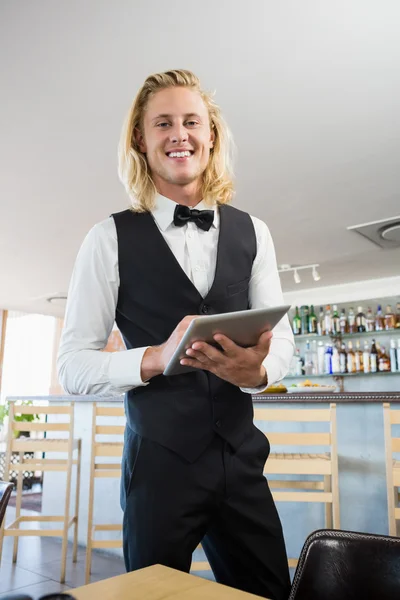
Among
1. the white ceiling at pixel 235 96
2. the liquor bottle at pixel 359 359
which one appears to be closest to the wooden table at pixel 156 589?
the white ceiling at pixel 235 96

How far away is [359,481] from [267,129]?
211cm

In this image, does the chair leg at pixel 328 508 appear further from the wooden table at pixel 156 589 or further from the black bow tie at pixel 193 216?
the wooden table at pixel 156 589

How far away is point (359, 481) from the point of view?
2.56 m

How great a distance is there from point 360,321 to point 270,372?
18.5 feet

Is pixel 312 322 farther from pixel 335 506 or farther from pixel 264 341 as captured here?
pixel 264 341

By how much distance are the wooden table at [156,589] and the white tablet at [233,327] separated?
33 cm

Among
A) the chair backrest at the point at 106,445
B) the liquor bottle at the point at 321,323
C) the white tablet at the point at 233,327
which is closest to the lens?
the white tablet at the point at 233,327

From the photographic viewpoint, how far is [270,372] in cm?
106

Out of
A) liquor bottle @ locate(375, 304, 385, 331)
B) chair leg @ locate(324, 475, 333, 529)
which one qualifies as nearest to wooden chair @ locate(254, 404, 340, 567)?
chair leg @ locate(324, 475, 333, 529)

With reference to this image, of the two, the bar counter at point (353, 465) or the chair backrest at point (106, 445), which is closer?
the bar counter at point (353, 465)

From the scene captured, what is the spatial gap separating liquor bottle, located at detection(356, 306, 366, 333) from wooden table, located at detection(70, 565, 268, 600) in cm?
595

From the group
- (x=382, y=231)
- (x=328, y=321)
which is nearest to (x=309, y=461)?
(x=382, y=231)

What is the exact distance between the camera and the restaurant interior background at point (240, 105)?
219 cm

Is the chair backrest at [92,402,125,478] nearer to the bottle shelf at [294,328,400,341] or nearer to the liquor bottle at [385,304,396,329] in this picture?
the bottle shelf at [294,328,400,341]
